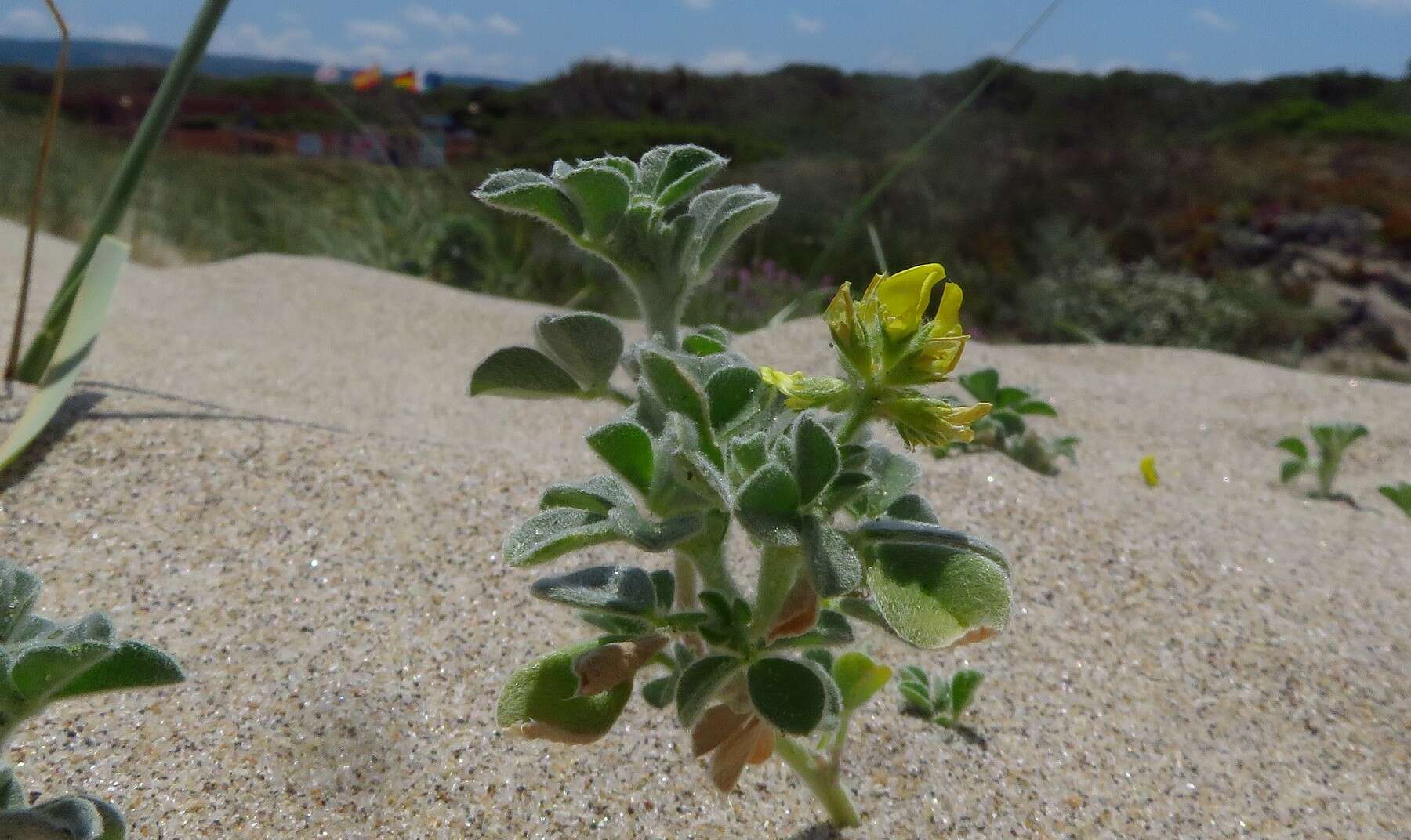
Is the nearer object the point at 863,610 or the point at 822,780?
the point at 863,610

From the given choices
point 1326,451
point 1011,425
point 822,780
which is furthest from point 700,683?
point 1326,451

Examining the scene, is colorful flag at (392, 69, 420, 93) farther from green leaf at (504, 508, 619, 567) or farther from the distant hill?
green leaf at (504, 508, 619, 567)

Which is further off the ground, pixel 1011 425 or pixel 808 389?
pixel 808 389

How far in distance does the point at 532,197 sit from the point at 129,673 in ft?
1.30

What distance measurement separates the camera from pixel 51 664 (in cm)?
64

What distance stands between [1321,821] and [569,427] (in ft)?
4.94

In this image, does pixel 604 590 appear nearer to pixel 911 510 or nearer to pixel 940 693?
pixel 911 510

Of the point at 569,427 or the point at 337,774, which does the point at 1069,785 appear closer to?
the point at 337,774

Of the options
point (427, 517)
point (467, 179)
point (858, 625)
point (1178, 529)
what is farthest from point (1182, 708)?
point (467, 179)

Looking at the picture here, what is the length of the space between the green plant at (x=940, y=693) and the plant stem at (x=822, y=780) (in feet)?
0.60

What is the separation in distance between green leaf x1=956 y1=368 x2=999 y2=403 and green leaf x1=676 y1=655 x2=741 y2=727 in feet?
4.02

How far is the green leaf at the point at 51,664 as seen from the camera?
634 millimetres

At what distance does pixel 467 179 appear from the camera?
5.71 metres

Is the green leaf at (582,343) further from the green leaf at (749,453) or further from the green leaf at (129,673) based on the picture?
the green leaf at (129,673)
